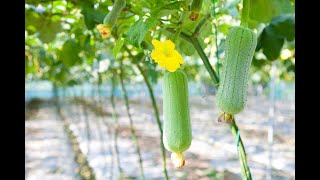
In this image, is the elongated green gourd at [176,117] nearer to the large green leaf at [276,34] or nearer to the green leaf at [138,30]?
the green leaf at [138,30]

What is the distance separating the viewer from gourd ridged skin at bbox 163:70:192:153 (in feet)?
2.55

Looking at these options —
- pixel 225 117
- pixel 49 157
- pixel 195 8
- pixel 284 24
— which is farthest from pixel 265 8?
pixel 49 157

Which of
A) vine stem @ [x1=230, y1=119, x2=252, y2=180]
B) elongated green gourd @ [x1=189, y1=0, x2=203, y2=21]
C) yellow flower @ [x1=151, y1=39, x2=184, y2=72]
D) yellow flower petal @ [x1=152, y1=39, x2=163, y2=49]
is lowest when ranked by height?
vine stem @ [x1=230, y1=119, x2=252, y2=180]

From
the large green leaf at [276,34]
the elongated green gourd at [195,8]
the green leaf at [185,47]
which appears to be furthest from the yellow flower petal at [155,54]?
the large green leaf at [276,34]

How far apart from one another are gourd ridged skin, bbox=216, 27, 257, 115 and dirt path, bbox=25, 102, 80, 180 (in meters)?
4.90

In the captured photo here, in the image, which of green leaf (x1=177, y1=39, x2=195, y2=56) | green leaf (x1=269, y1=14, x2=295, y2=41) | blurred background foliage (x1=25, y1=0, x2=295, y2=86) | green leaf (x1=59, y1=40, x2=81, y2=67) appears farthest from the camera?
green leaf (x1=59, y1=40, x2=81, y2=67)

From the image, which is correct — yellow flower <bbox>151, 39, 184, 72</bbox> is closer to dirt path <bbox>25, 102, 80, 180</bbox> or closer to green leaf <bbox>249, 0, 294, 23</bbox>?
green leaf <bbox>249, 0, 294, 23</bbox>

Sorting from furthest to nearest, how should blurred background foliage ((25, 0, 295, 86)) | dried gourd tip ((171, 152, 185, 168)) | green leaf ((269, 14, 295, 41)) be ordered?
green leaf ((269, 14, 295, 41)) → blurred background foliage ((25, 0, 295, 86)) → dried gourd tip ((171, 152, 185, 168))

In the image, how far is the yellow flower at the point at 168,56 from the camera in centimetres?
74

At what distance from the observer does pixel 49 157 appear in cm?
720

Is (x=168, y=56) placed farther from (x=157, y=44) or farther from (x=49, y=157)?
(x=49, y=157)

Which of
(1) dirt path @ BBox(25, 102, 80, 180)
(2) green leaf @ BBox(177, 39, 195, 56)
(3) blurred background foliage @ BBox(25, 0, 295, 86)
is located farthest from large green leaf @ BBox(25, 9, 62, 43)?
(1) dirt path @ BBox(25, 102, 80, 180)

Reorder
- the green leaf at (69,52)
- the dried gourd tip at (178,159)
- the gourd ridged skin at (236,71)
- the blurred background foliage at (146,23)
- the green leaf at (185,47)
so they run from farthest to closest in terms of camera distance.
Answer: the green leaf at (69,52) → the green leaf at (185,47) → the blurred background foliage at (146,23) → the dried gourd tip at (178,159) → the gourd ridged skin at (236,71)

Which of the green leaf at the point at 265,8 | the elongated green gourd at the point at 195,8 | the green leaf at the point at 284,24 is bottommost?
the elongated green gourd at the point at 195,8
